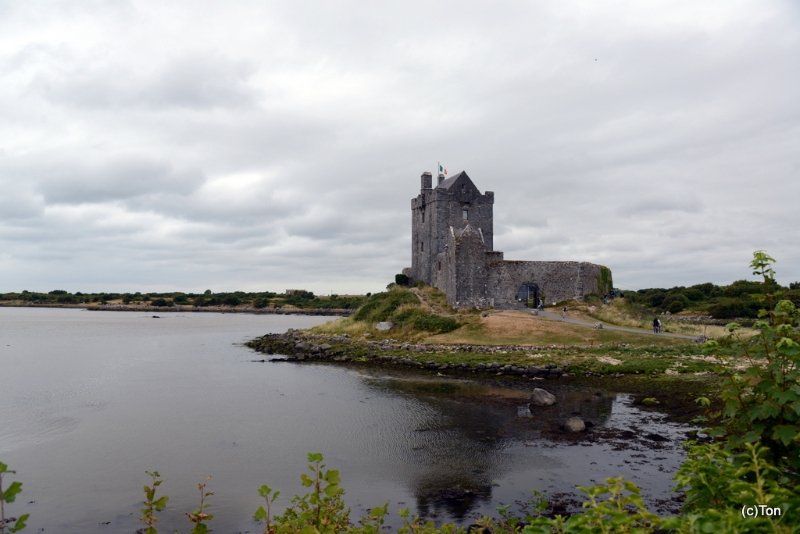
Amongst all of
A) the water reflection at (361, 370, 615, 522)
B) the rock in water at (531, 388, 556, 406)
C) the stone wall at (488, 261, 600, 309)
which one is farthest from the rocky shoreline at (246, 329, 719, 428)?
the stone wall at (488, 261, 600, 309)

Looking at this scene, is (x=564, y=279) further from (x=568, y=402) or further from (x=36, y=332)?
(x=36, y=332)

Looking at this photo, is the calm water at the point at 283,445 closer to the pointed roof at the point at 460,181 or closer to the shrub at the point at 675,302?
the pointed roof at the point at 460,181

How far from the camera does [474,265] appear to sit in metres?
39.6

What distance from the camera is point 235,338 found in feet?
176

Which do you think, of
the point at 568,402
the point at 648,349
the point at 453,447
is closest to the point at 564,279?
the point at 648,349

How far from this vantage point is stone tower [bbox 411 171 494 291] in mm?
44688

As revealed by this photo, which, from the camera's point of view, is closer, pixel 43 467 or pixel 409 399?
pixel 43 467

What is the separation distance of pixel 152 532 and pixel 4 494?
215cm

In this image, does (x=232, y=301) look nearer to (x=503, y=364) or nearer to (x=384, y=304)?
(x=384, y=304)

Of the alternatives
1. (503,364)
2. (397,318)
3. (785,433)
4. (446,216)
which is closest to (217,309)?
(446,216)

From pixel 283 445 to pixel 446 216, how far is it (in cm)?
3211

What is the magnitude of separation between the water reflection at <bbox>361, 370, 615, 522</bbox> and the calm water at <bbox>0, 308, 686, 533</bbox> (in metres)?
0.06

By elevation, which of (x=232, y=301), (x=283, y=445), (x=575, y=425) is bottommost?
(x=283, y=445)

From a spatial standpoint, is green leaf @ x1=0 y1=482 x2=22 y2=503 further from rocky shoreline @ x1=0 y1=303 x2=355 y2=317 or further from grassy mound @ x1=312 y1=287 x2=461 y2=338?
rocky shoreline @ x1=0 y1=303 x2=355 y2=317
